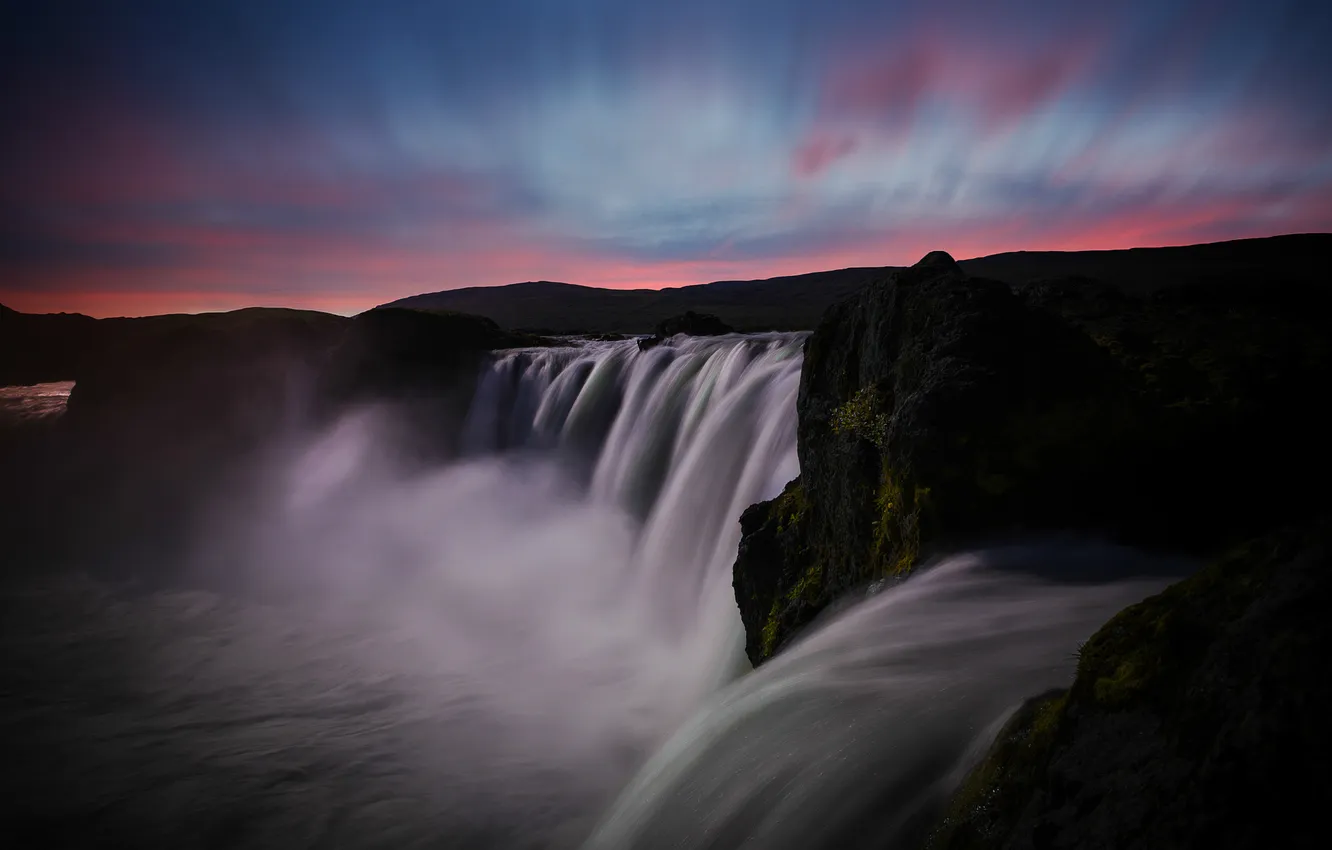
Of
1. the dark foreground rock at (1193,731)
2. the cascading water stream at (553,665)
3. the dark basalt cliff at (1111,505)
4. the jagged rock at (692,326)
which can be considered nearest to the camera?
the dark foreground rock at (1193,731)

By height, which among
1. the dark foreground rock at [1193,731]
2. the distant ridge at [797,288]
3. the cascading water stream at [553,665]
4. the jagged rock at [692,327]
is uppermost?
the distant ridge at [797,288]

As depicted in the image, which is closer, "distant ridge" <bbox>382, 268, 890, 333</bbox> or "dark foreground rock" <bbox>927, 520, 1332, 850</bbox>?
"dark foreground rock" <bbox>927, 520, 1332, 850</bbox>

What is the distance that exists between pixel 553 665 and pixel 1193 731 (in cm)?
976

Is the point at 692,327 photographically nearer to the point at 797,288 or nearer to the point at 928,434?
the point at 928,434

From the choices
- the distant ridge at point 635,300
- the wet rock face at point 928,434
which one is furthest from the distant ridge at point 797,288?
the wet rock face at point 928,434

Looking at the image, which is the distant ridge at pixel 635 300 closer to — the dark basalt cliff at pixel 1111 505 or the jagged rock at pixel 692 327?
the jagged rock at pixel 692 327

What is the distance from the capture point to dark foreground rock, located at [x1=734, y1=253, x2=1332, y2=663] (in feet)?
12.6

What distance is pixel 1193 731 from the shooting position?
4.79 feet

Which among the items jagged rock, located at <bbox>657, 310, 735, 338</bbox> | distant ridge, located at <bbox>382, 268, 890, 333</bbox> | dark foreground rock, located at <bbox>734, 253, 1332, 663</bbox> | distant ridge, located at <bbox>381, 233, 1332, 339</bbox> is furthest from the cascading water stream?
distant ridge, located at <bbox>382, 268, 890, 333</bbox>

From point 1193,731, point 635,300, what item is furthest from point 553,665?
point 635,300

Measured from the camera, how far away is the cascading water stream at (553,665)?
3.01m

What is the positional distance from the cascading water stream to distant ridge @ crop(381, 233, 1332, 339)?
26517 millimetres

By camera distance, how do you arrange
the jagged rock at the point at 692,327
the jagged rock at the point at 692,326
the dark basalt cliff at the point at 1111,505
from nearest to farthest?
the dark basalt cliff at the point at 1111,505 < the jagged rock at the point at 692,327 < the jagged rock at the point at 692,326

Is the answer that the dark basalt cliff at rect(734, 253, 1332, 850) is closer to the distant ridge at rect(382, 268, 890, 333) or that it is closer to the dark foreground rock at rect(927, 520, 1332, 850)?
the dark foreground rock at rect(927, 520, 1332, 850)
